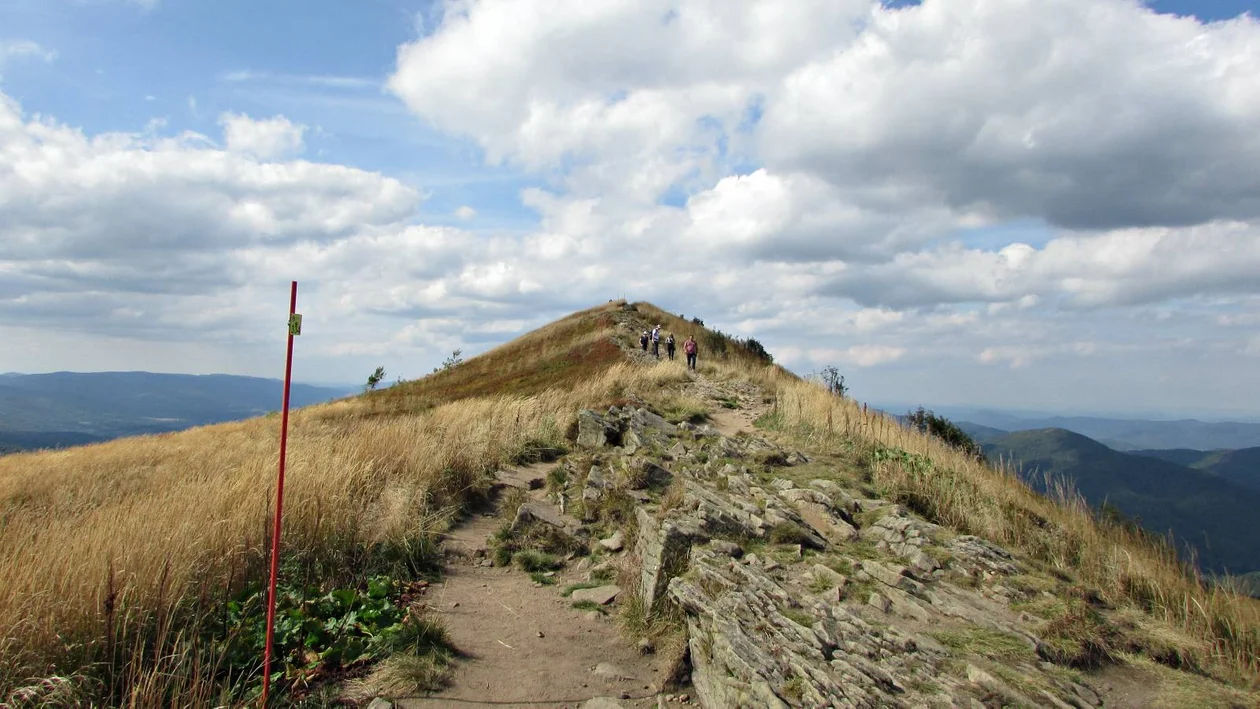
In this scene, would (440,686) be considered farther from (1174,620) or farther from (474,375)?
(474,375)

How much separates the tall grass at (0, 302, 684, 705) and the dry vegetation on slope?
0.7 inches

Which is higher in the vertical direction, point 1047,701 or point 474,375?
point 474,375

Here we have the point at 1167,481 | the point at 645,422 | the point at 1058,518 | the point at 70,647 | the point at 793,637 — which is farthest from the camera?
the point at 1167,481

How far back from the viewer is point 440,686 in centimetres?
486

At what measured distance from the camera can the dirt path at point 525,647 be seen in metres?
4.92

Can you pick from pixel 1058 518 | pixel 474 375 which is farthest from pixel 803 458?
pixel 474 375

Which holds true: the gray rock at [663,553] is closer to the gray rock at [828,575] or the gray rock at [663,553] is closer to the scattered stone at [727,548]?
the scattered stone at [727,548]

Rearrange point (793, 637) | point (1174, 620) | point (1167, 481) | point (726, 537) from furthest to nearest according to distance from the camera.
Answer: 1. point (1167, 481)
2. point (726, 537)
3. point (1174, 620)
4. point (793, 637)

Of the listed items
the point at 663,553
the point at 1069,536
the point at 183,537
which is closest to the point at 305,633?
the point at 183,537

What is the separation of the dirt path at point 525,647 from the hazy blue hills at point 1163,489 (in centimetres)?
4069

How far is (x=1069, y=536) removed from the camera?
24.0 feet

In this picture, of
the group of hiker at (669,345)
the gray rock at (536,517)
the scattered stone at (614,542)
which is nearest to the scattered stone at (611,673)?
the scattered stone at (614,542)

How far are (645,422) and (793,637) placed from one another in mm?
8501

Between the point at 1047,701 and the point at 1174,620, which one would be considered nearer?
the point at 1047,701
